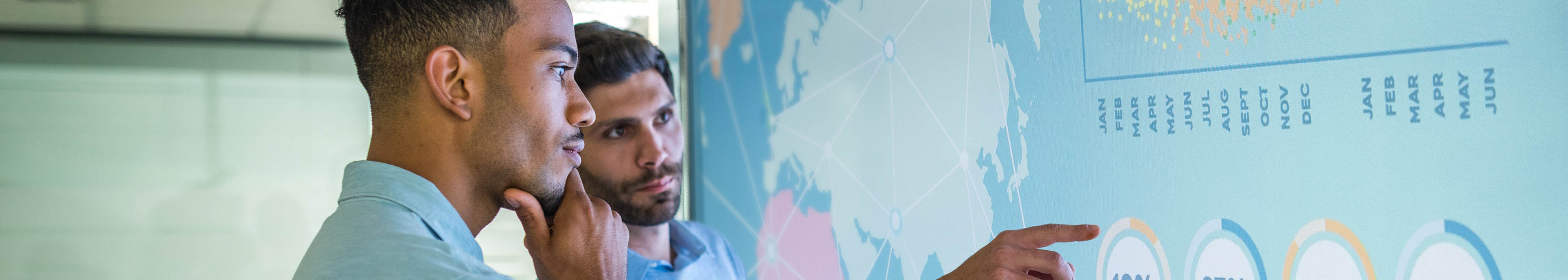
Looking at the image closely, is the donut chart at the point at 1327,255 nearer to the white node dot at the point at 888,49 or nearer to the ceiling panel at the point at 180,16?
the white node dot at the point at 888,49

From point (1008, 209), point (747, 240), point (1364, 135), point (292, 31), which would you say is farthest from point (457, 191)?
point (292, 31)

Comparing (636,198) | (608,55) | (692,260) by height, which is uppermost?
(608,55)

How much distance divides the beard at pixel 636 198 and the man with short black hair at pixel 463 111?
532 mm

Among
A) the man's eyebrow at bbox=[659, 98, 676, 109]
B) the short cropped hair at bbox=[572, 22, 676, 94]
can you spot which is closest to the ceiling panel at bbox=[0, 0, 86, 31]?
the short cropped hair at bbox=[572, 22, 676, 94]

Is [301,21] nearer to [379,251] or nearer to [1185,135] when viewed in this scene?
[379,251]

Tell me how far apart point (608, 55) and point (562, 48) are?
580mm

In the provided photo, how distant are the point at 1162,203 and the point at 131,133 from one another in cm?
232

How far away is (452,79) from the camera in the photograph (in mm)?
867

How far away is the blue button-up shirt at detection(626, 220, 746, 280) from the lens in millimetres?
1422

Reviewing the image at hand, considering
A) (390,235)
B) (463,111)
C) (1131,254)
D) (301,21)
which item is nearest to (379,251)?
(390,235)

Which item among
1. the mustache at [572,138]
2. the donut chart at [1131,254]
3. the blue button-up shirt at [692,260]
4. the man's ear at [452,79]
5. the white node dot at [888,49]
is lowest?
the blue button-up shirt at [692,260]

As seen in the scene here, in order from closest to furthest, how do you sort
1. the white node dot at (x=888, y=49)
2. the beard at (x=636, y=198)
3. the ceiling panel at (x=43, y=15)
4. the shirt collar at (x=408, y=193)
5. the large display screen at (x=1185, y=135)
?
the large display screen at (x=1185, y=135) < the shirt collar at (x=408, y=193) < the white node dot at (x=888, y=49) < the beard at (x=636, y=198) < the ceiling panel at (x=43, y=15)

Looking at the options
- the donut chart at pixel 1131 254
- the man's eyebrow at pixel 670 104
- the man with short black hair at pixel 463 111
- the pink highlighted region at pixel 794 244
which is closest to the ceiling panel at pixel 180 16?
the man's eyebrow at pixel 670 104

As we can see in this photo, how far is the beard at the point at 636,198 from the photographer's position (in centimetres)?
150
